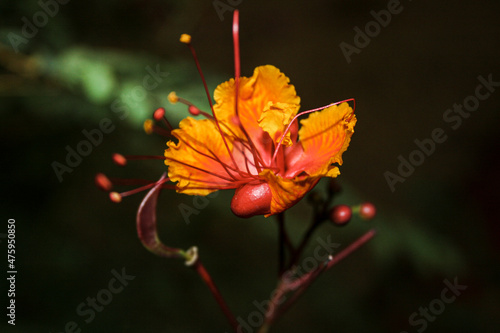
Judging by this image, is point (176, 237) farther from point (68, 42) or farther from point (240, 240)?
point (68, 42)

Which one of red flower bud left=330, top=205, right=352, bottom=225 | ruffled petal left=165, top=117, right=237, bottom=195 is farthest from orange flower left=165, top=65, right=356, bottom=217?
red flower bud left=330, top=205, right=352, bottom=225

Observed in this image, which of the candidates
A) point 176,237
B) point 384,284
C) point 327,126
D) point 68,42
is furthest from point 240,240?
point 327,126

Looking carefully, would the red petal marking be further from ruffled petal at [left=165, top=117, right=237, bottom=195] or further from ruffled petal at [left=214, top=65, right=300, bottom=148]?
ruffled petal at [left=214, top=65, right=300, bottom=148]

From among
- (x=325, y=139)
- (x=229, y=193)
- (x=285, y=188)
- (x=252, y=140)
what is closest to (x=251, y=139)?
(x=252, y=140)

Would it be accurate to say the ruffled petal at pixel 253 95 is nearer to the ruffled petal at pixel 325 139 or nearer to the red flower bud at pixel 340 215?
the ruffled petal at pixel 325 139

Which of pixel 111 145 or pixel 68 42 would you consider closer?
pixel 68 42

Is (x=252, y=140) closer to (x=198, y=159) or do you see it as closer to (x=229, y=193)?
(x=198, y=159)
